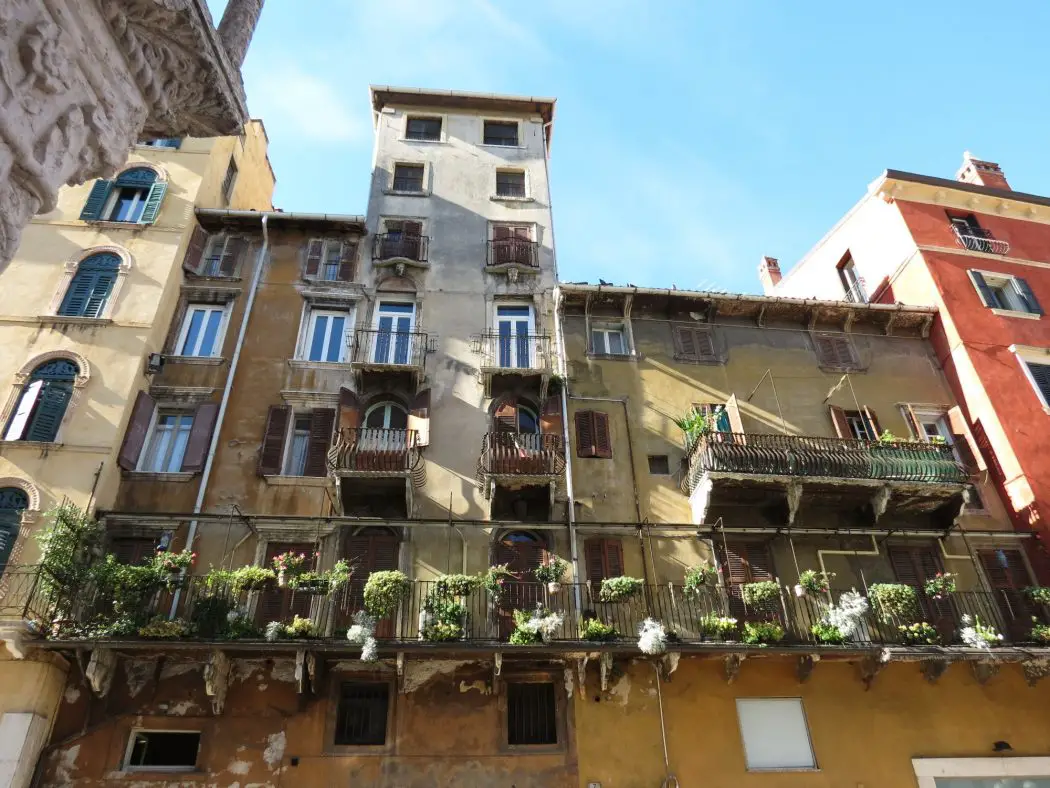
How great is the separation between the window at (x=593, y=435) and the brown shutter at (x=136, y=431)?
31.8ft

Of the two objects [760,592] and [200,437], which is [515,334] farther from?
[760,592]

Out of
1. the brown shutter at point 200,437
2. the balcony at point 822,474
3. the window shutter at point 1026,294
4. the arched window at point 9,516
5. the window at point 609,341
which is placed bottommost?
the arched window at point 9,516

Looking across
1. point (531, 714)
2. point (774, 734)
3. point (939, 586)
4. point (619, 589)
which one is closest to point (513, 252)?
point (619, 589)

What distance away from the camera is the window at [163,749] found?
42.1 feet

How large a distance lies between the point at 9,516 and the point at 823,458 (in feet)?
55.1

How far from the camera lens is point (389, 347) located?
59.4 feet

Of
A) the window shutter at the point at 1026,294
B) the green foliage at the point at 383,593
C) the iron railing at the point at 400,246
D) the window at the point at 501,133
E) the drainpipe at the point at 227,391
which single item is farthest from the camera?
the window at the point at 501,133

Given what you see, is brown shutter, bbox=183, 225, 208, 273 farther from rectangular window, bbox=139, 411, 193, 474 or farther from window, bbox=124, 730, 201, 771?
window, bbox=124, 730, 201, 771

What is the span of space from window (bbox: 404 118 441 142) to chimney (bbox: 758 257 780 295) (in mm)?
14536

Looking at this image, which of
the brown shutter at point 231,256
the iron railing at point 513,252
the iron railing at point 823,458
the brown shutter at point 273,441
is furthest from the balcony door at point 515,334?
the brown shutter at point 231,256

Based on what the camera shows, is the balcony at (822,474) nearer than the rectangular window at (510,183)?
Yes

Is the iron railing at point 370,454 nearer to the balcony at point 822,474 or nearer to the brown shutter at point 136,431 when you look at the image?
the brown shutter at point 136,431

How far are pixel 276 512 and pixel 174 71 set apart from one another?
37.5 ft

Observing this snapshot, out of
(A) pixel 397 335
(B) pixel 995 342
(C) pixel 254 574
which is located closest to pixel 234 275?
(A) pixel 397 335
